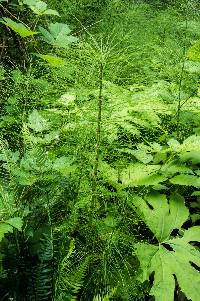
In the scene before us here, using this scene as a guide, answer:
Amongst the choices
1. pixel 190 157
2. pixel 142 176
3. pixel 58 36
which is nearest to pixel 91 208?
pixel 142 176

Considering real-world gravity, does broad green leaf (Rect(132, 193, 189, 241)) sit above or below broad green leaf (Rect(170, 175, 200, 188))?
below

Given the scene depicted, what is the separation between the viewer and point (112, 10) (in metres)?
3.86

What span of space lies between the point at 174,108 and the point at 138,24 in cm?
195

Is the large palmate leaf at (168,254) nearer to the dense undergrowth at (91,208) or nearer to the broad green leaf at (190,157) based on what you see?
the dense undergrowth at (91,208)

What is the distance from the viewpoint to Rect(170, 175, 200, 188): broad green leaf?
5.43 feet

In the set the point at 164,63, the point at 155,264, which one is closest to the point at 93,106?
the point at 155,264

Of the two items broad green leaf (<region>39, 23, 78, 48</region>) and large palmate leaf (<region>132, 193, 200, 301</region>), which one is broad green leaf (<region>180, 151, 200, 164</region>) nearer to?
large palmate leaf (<region>132, 193, 200, 301</region>)

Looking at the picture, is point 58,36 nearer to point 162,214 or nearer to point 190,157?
point 190,157

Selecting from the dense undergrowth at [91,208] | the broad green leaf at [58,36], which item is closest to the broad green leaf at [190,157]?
the dense undergrowth at [91,208]

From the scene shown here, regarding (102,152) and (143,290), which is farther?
(102,152)

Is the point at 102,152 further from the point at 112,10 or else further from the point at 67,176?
the point at 112,10

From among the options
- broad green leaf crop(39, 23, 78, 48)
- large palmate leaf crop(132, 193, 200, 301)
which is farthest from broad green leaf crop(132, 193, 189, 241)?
broad green leaf crop(39, 23, 78, 48)

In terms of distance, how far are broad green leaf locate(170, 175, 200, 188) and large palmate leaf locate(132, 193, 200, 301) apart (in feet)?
0.30

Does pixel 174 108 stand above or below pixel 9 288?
above
